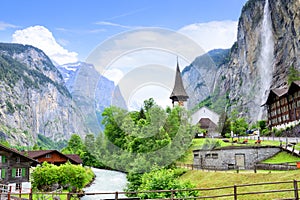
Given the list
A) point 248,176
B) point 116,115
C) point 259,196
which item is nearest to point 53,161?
point 116,115

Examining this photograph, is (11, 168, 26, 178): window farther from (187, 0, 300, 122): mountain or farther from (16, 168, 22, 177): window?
(187, 0, 300, 122): mountain

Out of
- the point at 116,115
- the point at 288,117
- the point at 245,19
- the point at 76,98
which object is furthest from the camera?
the point at 245,19

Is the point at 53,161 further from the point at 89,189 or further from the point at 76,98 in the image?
the point at 76,98

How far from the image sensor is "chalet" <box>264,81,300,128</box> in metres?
64.4

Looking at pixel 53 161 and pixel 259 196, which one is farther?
pixel 53 161

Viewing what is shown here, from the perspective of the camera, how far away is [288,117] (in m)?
68.1

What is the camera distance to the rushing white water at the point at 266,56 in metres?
124

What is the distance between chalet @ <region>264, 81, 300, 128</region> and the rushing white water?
44665 mm

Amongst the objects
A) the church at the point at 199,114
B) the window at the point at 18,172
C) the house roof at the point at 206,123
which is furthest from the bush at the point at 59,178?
the house roof at the point at 206,123

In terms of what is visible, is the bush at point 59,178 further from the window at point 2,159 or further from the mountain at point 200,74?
the mountain at point 200,74

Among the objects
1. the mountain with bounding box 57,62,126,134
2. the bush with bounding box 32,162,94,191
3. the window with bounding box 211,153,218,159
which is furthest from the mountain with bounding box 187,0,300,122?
the mountain with bounding box 57,62,126,134

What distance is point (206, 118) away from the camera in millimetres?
91000

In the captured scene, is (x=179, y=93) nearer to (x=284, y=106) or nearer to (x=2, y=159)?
(x=284, y=106)

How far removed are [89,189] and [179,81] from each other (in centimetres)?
3993
